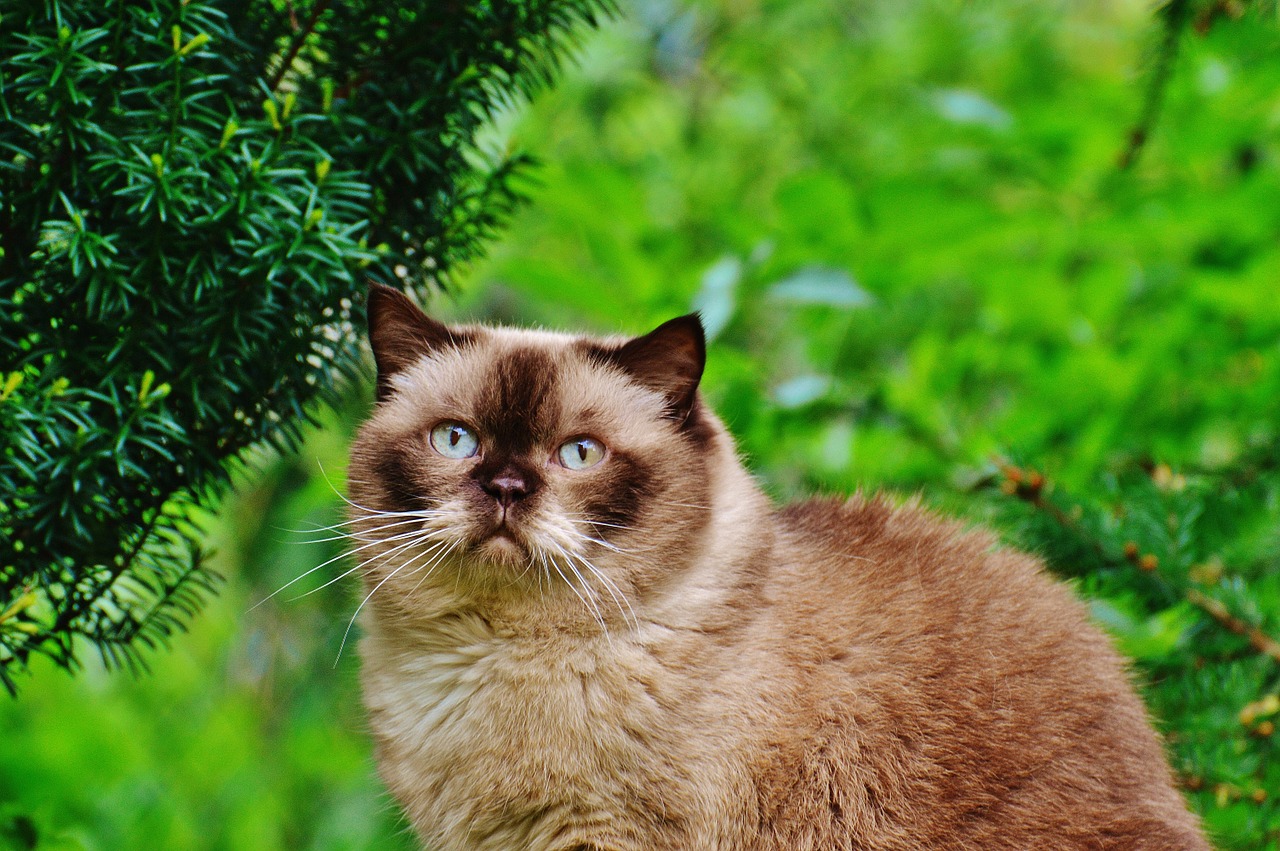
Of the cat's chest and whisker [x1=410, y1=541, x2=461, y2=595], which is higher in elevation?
whisker [x1=410, y1=541, x2=461, y2=595]

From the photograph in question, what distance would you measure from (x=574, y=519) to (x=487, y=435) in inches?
8.9

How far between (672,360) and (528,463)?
33 cm

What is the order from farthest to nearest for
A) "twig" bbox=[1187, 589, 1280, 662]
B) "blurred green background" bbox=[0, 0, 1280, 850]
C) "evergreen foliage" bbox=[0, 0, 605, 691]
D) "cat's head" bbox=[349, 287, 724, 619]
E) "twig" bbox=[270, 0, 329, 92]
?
1. "blurred green background" bbox=[0, 0, 1280, 850]
2. "twig" bbox=[1187, 589, 1280, 662]
3. "cat's head" bbox=[349, 287, 724, 619]
4. "twig" bbox=[270, 0, 329, 92]
5. "evergreen foliage" bbox=[0, 0, 605, 691]

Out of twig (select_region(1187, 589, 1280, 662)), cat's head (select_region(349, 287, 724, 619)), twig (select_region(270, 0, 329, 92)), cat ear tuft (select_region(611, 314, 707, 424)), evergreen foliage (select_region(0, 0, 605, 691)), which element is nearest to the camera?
evergreen foliage (select_region(0, 0, 605, 691))

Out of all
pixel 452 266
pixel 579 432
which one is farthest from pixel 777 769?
pixel 452 266

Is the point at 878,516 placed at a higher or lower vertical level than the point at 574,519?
lower

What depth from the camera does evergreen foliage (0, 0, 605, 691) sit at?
1.45 m

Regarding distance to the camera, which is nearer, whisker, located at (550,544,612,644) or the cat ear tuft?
whisker, located at (550,544,612,644)

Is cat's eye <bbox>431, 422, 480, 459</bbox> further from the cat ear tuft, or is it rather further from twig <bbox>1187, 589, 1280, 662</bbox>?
twig <bbox>1187, 589, 1280, 662</bbox>

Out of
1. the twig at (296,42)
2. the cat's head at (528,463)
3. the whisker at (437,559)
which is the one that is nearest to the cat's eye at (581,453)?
the cat's head at (528,463)

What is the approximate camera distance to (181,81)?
1.50m

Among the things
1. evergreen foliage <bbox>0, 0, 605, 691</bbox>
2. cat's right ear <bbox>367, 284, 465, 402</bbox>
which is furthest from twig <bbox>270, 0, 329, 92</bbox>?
cat's right ear <bbox>367, 284, 465, 402</bbox>

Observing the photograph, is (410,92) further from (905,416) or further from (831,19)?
(831,19)

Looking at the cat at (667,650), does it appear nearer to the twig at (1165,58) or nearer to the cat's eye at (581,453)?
the cat's eye at (581,453)
